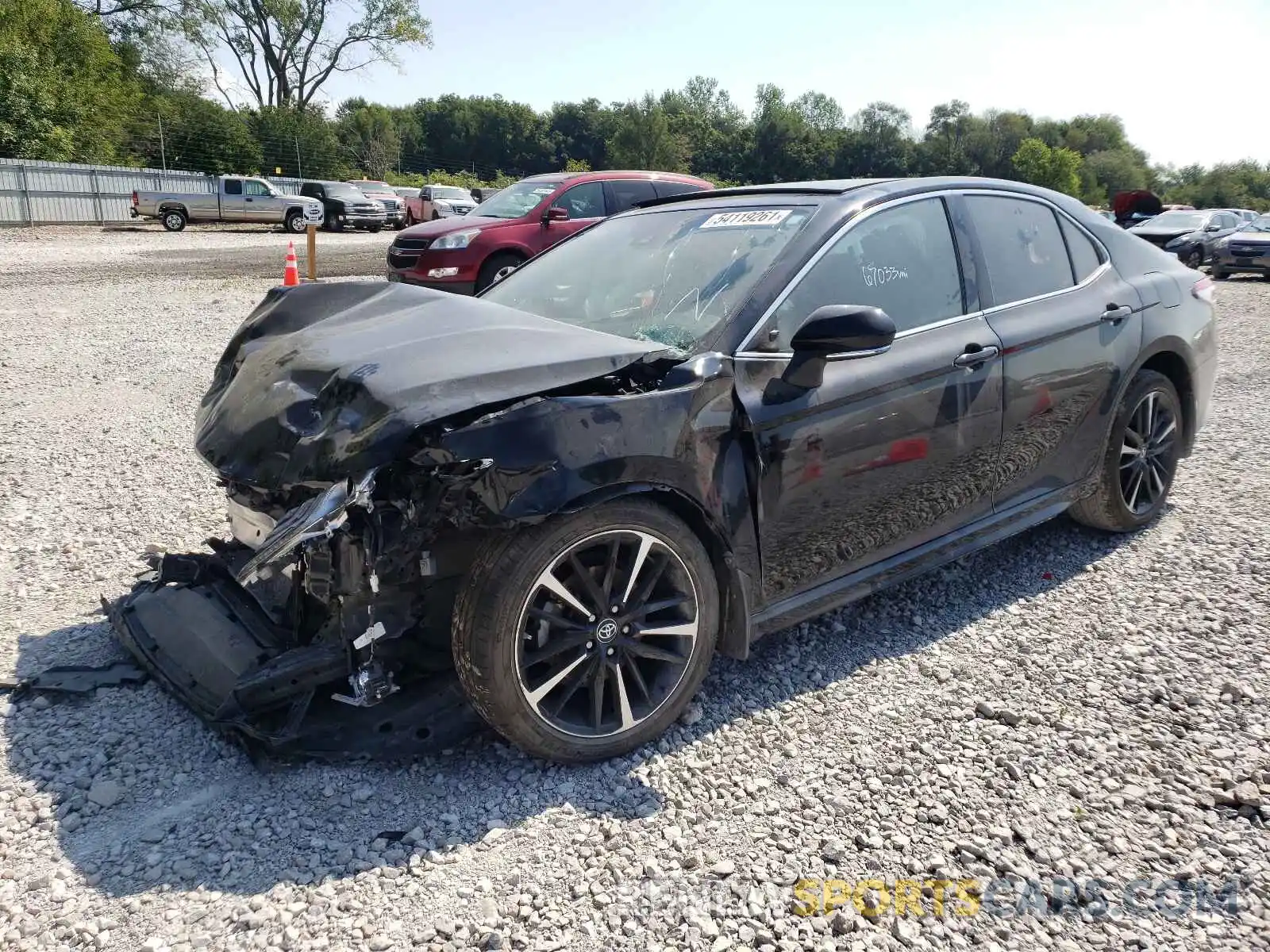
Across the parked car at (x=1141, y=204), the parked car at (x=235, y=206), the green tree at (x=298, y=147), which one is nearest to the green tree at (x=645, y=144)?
the green tree at (x=298, y=147)

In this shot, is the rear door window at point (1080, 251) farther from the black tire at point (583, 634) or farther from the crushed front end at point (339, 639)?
the crushed front end at point (339, 639)

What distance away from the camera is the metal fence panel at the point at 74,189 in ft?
92.0

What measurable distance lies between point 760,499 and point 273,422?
1.55 metres

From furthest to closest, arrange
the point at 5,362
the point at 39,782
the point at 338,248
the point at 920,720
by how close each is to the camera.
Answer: the point at 338,248
the point at 5,362
the point at 920,720
the point at 39,782

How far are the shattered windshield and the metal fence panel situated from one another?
30.5 metres

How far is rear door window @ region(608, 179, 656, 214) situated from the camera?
1254 centimetres

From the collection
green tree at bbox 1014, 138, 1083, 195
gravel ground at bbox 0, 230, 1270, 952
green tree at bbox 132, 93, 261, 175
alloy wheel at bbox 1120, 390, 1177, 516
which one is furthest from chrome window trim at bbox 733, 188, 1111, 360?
green tree at bbox 1014, 138, 1083, 195

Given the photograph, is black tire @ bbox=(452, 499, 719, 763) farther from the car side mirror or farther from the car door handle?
the car door handle

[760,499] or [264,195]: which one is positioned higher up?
[264,195]

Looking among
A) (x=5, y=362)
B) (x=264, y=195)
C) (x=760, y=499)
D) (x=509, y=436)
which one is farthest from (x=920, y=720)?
(x=264, y=195)

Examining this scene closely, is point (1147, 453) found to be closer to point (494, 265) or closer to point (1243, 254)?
point (494, 265)

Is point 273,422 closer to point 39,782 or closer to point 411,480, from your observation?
point 411,480

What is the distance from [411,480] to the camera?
268cm

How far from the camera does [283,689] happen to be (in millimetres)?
2762
